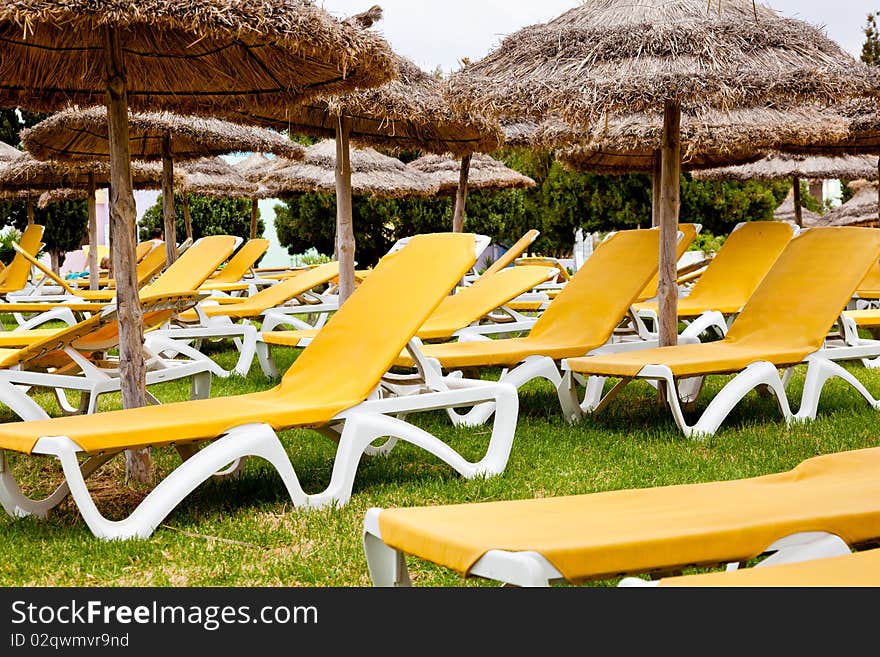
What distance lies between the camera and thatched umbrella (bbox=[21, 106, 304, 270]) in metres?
9.48

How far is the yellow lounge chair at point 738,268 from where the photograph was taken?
7992 mm

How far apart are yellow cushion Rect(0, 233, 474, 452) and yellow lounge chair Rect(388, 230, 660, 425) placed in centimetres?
75

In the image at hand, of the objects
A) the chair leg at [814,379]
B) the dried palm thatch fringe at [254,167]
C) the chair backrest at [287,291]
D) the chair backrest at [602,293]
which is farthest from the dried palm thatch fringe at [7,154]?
the chair leg at [814,379]

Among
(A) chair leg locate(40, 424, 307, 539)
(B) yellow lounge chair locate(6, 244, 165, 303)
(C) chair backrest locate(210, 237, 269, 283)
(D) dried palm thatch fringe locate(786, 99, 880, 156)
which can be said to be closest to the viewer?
(A) chair leg locate(40, 424, 307, 539)

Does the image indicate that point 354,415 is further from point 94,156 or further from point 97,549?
point 94,156

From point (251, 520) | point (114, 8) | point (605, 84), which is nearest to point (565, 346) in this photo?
point (605, 84)

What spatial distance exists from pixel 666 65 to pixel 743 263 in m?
2.88

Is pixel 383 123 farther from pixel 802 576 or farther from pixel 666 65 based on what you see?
pixel 802 576

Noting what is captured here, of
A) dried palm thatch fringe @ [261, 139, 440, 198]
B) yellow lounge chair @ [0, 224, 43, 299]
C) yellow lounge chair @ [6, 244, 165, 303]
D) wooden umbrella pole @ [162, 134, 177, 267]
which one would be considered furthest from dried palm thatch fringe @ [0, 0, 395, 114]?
dried palm thatch fringe @ [261, 139, 440, 198]

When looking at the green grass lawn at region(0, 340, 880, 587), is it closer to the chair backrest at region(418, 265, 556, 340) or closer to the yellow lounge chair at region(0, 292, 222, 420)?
the yellow lounge chair at region(0, 292, 222, 420)

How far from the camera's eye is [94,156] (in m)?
10.9

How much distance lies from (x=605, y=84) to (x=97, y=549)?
3.66m

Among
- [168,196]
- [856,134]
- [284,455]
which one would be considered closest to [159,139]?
[168,196]
